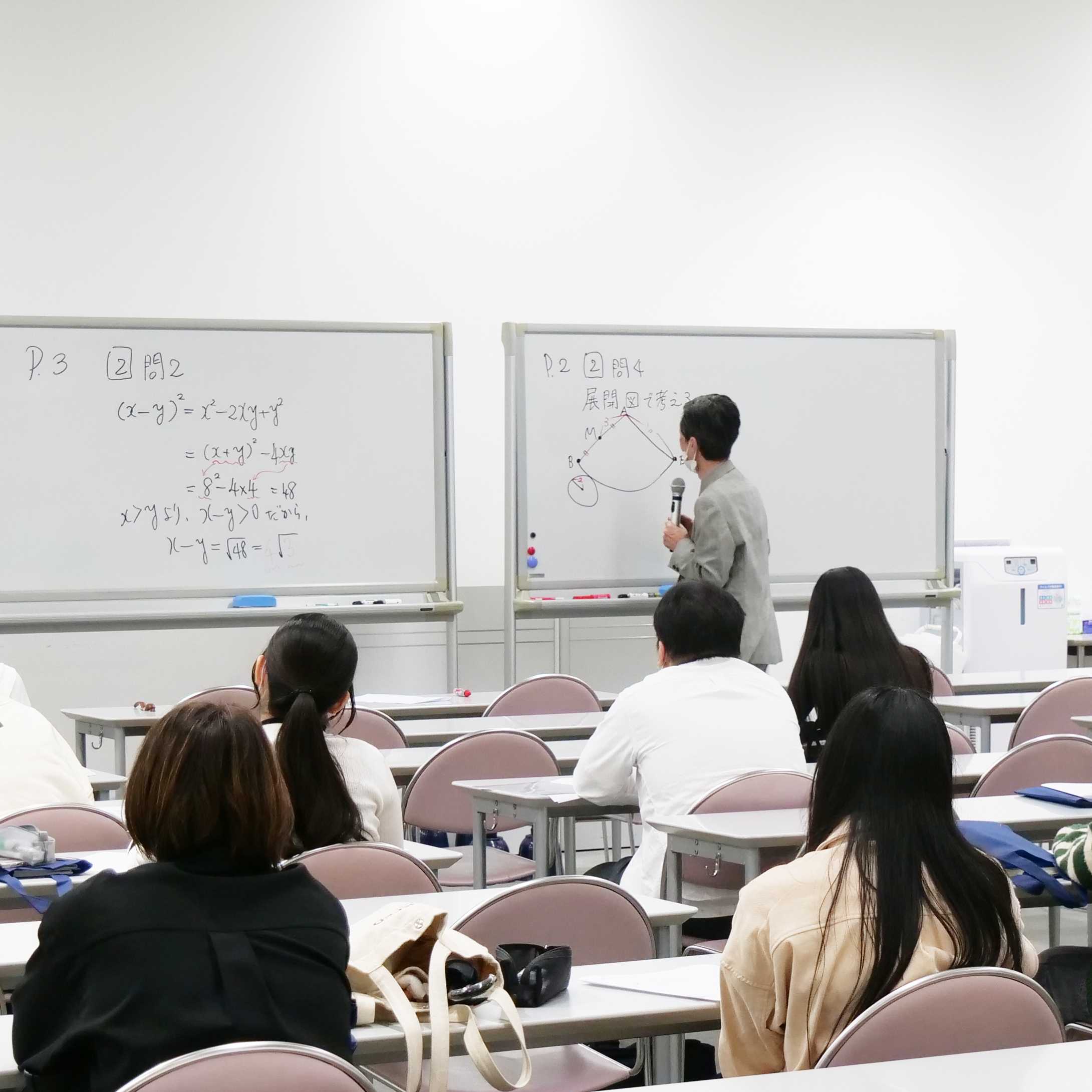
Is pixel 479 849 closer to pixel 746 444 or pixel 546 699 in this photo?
pixel 546 699

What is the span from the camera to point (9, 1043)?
1792 mm

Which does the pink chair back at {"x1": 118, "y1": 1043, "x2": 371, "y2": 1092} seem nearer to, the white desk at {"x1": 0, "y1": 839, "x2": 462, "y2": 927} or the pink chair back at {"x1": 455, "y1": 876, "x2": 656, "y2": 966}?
the pink chair back at {"x1": 455, "y1": 876, "x2": 656, "y2": 966}

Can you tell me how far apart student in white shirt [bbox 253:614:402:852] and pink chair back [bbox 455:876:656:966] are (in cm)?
62

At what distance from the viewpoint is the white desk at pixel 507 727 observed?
15.5ft

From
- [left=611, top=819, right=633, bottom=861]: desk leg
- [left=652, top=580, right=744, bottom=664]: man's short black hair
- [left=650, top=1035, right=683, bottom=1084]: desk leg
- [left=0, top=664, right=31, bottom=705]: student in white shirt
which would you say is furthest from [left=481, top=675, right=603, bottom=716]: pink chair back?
[left=650, top=1035, right=683, bottom=1084]: desk leg

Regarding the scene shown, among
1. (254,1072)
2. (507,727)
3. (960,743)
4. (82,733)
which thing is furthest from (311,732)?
(82,733)

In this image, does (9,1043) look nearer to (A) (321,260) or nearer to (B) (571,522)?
(B) (571,522)

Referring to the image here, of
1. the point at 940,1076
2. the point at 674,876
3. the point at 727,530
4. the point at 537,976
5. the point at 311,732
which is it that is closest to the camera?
the point at 940,1076

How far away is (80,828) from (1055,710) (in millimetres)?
3152

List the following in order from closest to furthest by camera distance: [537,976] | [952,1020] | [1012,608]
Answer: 1. [952,1020]
2. [537,976]
3. [1012,608]

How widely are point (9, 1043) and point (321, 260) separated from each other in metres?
5.70

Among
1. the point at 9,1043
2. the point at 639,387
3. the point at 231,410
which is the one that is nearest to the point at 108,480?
the point at 231,410

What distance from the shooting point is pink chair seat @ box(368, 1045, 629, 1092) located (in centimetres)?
223

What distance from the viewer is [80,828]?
2.98 meters
